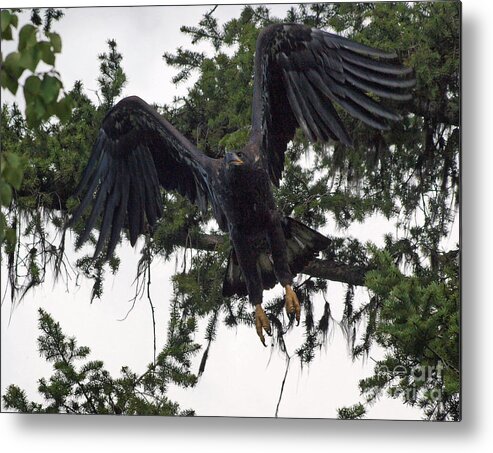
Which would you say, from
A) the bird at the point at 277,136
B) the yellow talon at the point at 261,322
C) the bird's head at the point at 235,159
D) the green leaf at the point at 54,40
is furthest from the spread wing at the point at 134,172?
the green leaf at the point at 54,40

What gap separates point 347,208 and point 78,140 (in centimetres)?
107

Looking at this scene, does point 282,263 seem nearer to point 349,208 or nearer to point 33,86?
point 349,208

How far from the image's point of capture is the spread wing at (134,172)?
3.82 m

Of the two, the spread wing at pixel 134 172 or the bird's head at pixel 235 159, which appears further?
the spread wing at pixel 134 172

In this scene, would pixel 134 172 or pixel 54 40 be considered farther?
pixel 134 172

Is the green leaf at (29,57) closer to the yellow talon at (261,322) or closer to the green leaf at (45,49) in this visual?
the green leaf at (45,49)

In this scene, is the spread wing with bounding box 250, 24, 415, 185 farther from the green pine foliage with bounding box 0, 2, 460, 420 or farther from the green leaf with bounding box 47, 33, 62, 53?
the green leaf with bounding box 47, 33, 62, 53

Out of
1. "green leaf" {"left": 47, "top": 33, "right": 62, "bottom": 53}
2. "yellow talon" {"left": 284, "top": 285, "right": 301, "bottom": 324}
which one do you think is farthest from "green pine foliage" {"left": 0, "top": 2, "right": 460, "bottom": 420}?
"green leaf" {"left": 47, "top": 33, "right": 62, "bottom": 53}

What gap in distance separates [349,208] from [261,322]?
20.7 inches

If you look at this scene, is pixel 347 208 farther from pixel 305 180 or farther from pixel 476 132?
pixel 476 132

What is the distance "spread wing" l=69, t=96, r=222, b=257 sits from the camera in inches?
150

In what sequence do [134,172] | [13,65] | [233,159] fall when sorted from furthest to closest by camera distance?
[134,172], [233,159], [13,65]

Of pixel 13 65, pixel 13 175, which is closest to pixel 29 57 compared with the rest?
pixel 13 65

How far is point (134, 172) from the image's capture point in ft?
12.9
